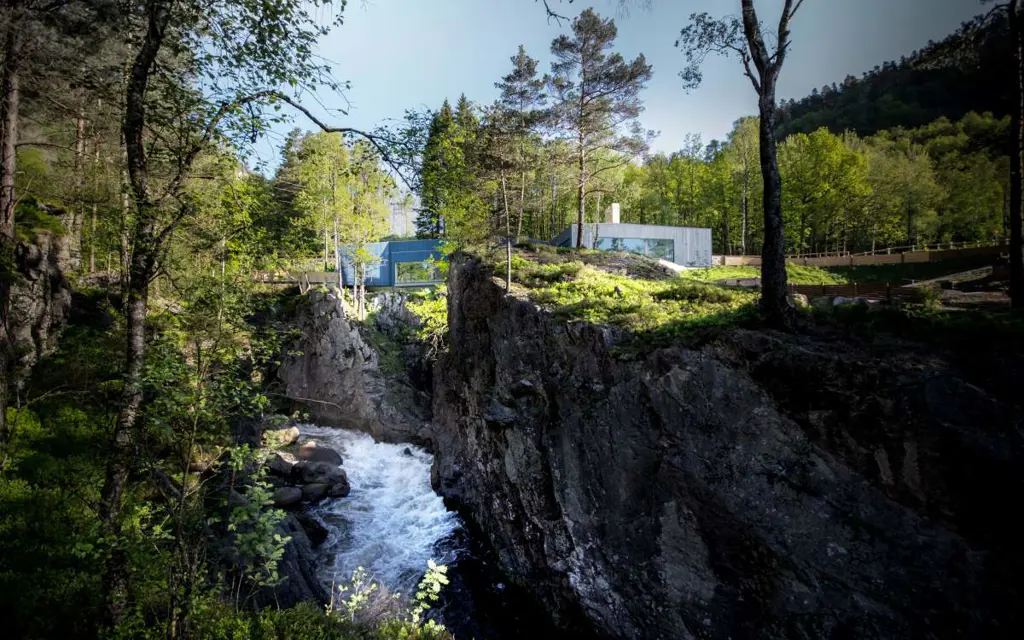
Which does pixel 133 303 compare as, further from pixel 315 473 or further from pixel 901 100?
pixel 901 100

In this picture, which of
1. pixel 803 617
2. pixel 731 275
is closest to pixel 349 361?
pixel 803 617

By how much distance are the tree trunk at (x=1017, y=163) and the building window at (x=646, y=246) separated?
23261mm

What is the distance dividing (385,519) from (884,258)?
37.9 metres

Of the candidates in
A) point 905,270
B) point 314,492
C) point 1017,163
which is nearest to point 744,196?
point 905,270

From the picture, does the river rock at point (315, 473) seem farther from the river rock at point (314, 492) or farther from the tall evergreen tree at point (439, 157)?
the tall evergreen tree at point (439, 157)

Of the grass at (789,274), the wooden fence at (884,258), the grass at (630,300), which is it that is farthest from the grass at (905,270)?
the grass at (630,300)

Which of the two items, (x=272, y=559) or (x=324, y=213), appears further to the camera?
(x=324, y=213)

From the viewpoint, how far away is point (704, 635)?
8336 mm

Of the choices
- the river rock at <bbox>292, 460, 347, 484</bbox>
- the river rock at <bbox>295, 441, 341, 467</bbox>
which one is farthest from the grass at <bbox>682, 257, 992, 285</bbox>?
the river rock at <bbox>295, 441, 341, 467</bbox>

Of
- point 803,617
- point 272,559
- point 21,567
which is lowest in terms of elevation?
point 803,617

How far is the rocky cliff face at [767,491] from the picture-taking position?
6512mm

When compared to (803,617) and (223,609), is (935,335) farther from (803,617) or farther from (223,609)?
(223,609)

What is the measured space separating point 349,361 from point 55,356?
1560cm

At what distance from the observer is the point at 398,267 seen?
40.6m
